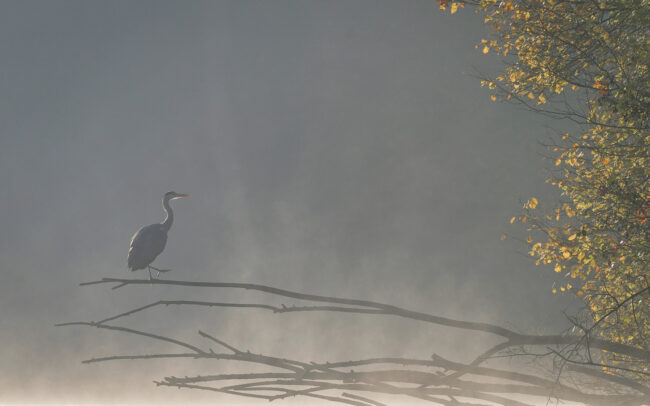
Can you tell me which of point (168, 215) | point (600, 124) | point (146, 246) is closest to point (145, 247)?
point (146, 246)

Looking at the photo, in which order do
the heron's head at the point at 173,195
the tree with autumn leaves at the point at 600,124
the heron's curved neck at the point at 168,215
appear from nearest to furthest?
the tree with autumn leaves at the point at 600,124
the heron's curved neck at the point at 168,215
the heron's head at the point at 173,195

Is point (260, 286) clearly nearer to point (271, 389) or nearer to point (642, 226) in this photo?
point (271, 389)

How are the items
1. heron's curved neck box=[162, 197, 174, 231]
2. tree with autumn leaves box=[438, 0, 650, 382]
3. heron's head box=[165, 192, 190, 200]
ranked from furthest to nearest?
heron's head box=[165, 192, 190, 200], heron's curved neck box=[162, 197, 174, 231], tree with autumn leaves box=[438, 0, 650, 382]

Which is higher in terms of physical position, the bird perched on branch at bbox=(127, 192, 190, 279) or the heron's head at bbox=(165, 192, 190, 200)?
the heron's head at bbox=(165, 192, 190, 200)

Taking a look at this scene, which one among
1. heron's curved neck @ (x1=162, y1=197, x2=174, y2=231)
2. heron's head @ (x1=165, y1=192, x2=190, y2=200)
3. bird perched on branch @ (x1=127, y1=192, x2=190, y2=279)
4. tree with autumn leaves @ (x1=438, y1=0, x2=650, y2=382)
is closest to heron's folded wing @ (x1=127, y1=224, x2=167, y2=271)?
bird perched on branch @ (x1=127, y1=192, x2=190, y2=279)

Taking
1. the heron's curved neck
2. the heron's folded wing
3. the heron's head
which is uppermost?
the heron's head

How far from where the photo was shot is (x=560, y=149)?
12812 mm

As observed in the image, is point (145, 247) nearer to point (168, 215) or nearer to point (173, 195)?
point (168, 215)

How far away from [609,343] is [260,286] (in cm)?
269

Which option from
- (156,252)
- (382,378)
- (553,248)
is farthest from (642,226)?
(156,252)

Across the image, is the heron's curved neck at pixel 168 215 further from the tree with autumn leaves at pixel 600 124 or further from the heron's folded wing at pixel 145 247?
the tree with autumn leaves at pixel 600 124

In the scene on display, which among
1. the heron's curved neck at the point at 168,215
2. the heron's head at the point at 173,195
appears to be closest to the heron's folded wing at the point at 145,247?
the heron's curved neck at the point at 168,215

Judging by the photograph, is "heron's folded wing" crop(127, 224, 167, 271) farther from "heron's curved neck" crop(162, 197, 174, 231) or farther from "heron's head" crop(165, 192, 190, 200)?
"heron's head" crop(165, 192, 190, 200)

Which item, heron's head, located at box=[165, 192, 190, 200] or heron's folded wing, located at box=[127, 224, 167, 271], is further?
heron's head, located at box=[165, 192, 190, 200]
